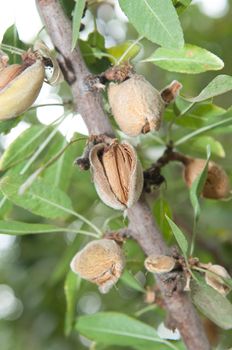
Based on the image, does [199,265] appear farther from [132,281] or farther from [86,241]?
[86,241]

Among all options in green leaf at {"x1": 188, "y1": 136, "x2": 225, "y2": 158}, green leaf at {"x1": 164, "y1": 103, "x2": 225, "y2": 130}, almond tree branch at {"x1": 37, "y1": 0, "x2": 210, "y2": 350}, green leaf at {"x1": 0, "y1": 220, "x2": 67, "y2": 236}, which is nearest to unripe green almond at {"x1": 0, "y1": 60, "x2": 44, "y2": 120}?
almond tree branch at {"x1": 37, "y1": 0, "x2": 210, "y2": 350}

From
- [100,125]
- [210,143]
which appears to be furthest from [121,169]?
[210,143]

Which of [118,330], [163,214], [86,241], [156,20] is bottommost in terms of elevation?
[86,241]

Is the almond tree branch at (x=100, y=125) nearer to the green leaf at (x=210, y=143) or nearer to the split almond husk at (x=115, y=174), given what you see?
the split almond husk at (x=115, y=174)

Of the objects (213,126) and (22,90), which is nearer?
(22,90)

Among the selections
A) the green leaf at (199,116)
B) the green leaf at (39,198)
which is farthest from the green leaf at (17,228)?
the green leaf at (199,116)

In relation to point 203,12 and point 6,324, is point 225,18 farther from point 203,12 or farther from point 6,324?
point 6,324

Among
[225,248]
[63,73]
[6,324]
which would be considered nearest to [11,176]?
[63,73]
